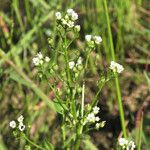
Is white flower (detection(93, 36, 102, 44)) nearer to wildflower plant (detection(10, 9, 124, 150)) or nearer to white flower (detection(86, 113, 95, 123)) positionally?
wildflower plant (detection(10, 9, 124, 150))

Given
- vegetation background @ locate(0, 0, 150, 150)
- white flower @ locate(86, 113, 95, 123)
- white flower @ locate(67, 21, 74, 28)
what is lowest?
white flower @ locate(86, 113, 95, 123)

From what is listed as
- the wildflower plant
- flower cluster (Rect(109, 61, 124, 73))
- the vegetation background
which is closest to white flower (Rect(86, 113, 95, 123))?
the wildflower plant

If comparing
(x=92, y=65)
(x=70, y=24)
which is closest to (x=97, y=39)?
(x=70, y=24)

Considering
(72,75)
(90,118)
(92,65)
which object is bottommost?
(90,118)

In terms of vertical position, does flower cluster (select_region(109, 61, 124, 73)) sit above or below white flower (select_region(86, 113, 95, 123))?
above

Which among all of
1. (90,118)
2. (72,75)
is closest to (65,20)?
(72,75)

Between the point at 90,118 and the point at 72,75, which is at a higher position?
the point at 72,75

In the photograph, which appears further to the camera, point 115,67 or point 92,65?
point 92,65

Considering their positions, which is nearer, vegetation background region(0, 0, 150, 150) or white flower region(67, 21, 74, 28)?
white flower region(67, 21, 74, 28)

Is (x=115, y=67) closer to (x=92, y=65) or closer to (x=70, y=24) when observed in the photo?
(x=70, y=24)

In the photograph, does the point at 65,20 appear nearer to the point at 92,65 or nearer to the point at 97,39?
the point at 97,39
